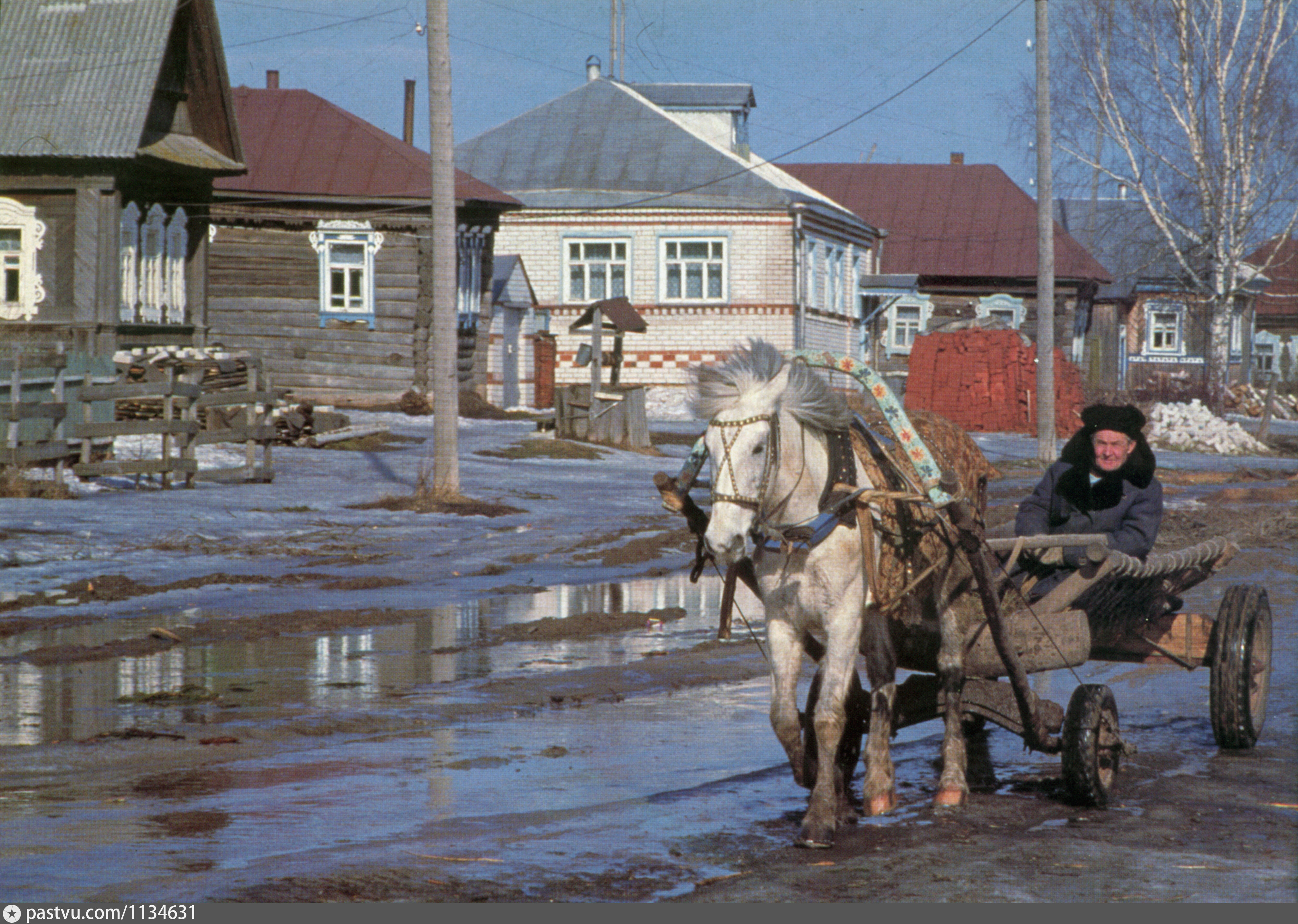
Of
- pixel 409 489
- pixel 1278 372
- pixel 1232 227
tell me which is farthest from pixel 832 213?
pixel 1278 372

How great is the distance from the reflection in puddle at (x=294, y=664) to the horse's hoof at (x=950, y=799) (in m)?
3.44

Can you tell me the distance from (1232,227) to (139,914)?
41616 millimetres

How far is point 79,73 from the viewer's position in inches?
1005

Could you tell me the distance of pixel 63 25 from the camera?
26.1 m

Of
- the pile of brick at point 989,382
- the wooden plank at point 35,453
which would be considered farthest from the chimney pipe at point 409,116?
the wooden plank at point 35,453

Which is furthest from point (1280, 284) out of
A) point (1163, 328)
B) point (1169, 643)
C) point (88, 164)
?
point (1169, 643)

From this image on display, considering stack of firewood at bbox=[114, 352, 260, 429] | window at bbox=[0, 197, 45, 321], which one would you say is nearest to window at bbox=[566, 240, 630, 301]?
stack of firewood at bbox=[114, 352, 260, 429]

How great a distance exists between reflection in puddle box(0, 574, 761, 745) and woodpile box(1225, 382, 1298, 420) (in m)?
41.6

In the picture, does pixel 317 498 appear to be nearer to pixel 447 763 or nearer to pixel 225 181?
pixel 447 763

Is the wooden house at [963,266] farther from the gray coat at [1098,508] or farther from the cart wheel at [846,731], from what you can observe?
the cart wheel at [846,731]

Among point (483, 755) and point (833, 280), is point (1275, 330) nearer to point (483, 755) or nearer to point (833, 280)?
point (833, 280)

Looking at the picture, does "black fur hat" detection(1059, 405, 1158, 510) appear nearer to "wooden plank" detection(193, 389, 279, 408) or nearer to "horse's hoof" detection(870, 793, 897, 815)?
"horse's hoof" detection(870, 793, 897, 815)

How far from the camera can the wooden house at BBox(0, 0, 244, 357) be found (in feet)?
81.7

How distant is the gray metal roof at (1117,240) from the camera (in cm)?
5641
